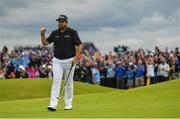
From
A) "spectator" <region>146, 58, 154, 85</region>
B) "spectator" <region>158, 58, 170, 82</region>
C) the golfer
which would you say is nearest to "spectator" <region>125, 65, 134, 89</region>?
"spectator" <region>146, 58, 154, 85</region>

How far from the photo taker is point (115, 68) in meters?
32.8

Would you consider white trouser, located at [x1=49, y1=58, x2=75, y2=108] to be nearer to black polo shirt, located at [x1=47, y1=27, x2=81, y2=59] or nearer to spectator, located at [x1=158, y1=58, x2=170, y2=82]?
black polo shirt, located at [x1=47, y1=27, x2=81, y2=59]

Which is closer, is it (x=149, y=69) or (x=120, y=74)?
(x=149, y=69)

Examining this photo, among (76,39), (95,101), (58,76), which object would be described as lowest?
(95,101)

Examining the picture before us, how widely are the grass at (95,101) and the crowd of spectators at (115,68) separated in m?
2.73

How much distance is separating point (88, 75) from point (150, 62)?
5.94 meters

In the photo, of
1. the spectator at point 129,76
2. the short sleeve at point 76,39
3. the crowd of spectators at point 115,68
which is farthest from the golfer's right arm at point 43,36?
the spectator at point 129,76

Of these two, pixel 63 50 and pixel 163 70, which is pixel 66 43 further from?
pixel 163 70

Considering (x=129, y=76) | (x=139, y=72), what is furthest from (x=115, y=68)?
(x=139, y=72)

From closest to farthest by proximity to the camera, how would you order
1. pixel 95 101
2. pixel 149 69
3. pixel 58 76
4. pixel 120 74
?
pixel 58 76 → pixel 95 101 → pixel 149 69 → pixel 120 74

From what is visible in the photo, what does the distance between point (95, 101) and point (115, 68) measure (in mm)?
14287

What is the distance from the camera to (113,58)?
115 ft

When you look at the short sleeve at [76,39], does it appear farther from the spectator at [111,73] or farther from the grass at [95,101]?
the spectator at [111,73]

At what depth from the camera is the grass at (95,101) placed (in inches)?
523
